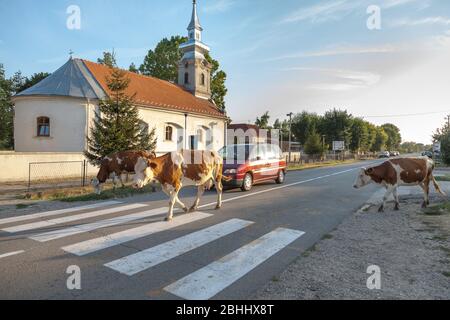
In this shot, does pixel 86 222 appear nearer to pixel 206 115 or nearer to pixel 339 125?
pixel 206 115

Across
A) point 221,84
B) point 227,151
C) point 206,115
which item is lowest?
point 227,151

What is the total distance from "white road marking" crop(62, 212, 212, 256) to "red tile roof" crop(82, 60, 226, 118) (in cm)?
1862

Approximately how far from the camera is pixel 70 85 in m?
21.6

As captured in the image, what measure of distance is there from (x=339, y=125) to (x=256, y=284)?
63.1 meters

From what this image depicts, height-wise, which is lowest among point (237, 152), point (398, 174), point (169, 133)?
point (398, 174)

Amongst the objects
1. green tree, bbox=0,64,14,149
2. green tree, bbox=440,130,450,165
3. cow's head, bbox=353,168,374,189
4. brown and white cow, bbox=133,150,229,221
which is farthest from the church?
green tree, bbox=0,64,14,149

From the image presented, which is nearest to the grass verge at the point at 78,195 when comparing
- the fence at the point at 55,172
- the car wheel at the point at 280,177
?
the fence at the point at 55,172

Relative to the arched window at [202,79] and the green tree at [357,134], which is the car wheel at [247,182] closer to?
the arched window at [202,79]

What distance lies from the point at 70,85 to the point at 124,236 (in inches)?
811

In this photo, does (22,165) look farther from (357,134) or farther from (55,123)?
(357,134)

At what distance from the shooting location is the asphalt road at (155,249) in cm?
346

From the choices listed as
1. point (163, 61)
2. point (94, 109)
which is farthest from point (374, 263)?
point (163, 61)

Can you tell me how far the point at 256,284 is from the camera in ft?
11.8
